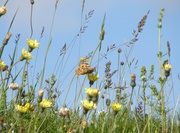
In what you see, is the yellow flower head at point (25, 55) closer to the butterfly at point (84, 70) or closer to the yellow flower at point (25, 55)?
the yellow flower at point (25, 55)

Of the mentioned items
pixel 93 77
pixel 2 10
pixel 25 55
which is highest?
pixel 2 10

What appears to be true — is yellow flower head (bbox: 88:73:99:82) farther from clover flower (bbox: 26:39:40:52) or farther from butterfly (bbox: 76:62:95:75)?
clover flower (bbox: 26:39:40:52)

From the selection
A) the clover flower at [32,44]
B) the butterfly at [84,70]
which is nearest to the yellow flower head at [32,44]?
the clover flower at [32,44]

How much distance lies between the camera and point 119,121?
380cm

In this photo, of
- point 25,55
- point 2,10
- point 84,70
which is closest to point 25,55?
point 25,55

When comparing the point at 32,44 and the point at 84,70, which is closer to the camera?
the point at 84,70

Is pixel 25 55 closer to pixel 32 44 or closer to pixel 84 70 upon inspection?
pixel 32 44

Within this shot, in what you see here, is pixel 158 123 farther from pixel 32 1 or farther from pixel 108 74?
pixel 32 1

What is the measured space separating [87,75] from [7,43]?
2.68ft

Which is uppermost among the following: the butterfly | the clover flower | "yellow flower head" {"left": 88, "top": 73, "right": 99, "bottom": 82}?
the clover flower

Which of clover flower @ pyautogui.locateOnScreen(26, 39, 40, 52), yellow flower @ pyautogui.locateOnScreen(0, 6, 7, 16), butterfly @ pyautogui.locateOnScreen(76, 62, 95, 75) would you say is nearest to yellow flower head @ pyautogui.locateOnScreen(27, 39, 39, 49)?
clover flower @ pyautogui.locateOnScreen(26, 39, 40, 52)

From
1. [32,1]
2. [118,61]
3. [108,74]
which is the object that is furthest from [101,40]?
[118,61]

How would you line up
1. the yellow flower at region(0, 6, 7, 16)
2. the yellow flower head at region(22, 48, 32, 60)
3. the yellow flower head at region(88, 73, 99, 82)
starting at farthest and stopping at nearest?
the yellow flower at region(0, 6, 7, 16), the yellow flower head at region(22, 48, 32, 60), the yellow flower head at region(88, 73, 99, 82)

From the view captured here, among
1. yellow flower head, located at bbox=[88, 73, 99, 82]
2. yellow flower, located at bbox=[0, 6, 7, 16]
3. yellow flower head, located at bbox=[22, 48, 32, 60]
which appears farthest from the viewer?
yellow flower, located at bbox=[0, 6, 7, 16]
